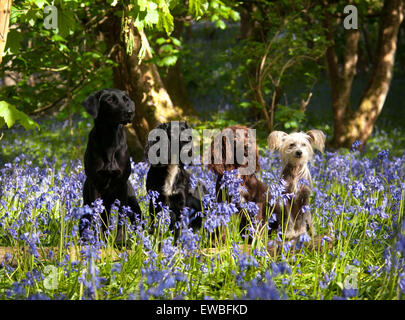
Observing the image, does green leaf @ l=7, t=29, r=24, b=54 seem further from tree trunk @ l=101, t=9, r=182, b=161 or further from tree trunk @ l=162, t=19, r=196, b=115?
tree trunk @ l=162, t=19, r=196, b=115

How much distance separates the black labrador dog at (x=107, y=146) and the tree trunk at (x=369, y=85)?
283 inches

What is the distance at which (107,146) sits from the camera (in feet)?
16.3

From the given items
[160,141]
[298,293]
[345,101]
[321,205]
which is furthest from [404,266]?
[345,101]

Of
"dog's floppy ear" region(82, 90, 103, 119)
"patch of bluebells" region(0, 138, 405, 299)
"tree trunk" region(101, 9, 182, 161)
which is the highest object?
"tree trunk" region(101, 9, 182, 161)

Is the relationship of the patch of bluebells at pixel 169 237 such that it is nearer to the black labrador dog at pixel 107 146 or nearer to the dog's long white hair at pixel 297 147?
the black labrador dog at pixel 107 146

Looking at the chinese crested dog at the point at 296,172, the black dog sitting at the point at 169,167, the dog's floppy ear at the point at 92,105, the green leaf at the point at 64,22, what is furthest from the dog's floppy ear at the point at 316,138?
the green leaf at the point at 64,22

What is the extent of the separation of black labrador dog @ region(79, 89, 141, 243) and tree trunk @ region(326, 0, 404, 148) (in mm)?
7199

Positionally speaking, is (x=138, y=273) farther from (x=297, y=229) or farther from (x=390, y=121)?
(x=390, y=121)

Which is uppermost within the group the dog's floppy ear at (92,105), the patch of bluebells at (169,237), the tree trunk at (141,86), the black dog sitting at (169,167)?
the tree trunk at (141,86)

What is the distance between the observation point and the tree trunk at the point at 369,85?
10625mm

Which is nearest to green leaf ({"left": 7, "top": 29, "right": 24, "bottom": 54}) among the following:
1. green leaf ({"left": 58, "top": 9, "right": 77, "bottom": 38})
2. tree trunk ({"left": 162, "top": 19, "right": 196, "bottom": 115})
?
green leaf ({"left": 58, "top": 9, "right": 77, "bottom": 38})

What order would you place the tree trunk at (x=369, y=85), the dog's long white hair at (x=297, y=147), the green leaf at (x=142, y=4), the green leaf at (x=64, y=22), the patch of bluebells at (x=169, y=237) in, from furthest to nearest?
the tree trunk at (x=369, y=85), the green leaf at (x=64, y=22), the dog's long white hair at (x=297, y=147), the green leaf at (x=142, y=4), the patch of bluebells at (x=169, y=237)

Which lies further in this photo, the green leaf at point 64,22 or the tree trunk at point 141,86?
the tree trunk at point 141,86

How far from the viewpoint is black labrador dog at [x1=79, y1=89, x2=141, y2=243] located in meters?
4.89
